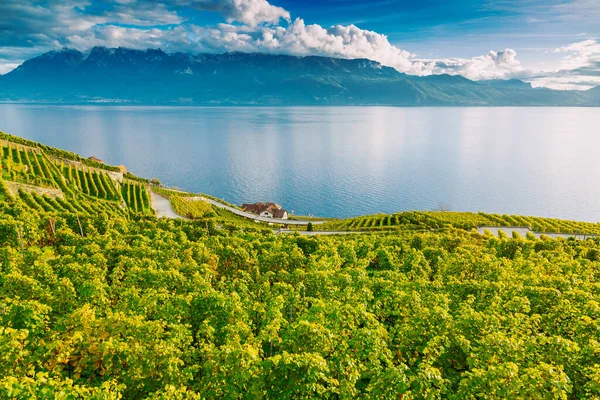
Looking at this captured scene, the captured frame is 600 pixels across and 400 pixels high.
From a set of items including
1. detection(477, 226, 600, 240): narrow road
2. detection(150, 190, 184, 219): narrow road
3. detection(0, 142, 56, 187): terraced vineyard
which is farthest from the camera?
detection(150, 190, 184, 219): narrow road

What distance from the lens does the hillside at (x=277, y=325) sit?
46.3 ft

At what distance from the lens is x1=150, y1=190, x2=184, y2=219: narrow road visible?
80406 millimetres

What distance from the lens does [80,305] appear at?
67.3 feet

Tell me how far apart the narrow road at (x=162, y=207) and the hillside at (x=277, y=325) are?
4158 cm

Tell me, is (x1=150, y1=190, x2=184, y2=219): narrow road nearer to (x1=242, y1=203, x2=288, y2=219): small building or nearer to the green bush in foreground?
(x1=242, y1=203, x2=288, y2=219): small building

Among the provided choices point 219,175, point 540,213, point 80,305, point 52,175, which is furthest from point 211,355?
point 219,175

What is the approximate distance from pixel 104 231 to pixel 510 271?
41747 millimetres

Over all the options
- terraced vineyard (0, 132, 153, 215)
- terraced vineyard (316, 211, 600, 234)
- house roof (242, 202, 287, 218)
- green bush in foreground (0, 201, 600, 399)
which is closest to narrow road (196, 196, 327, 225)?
house roof (242, 202, 287, 218)

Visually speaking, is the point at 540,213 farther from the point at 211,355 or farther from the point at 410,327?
the point at 211,355

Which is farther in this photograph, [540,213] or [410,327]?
[540,213]

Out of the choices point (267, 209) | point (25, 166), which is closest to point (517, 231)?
point (267, 209)

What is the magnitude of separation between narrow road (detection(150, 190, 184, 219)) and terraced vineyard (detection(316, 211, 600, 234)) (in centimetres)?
3277

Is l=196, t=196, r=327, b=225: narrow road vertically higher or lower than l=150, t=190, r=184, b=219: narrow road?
lower

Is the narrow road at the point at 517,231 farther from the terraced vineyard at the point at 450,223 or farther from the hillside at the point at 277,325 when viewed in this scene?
the hillside at the point at 277,325
